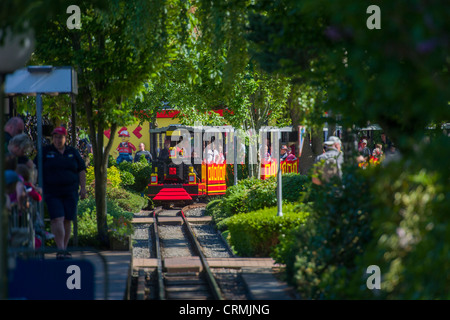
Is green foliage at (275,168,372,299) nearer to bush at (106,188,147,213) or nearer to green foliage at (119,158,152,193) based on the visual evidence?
bush at (106,188,147,213)

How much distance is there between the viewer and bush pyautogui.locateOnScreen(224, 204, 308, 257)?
38.0 feet

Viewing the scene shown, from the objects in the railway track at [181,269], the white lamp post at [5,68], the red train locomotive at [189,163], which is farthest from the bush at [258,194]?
the white lamp post at [5,68]

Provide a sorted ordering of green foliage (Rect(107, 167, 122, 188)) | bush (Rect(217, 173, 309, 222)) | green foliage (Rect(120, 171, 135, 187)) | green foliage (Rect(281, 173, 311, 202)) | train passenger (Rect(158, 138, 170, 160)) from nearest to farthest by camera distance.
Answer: green foliage (Rect(281, 173, 311, 202)) < bush (Rect(217, 173, 309, 222)) < green foliage (Rect(107, 167, 122, 188)) < train passenger (Rect(158, 138, 170, 160)) < green foliage (Rect(120, 171, 135, 187))

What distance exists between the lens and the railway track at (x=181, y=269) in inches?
369

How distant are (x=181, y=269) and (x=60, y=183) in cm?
262

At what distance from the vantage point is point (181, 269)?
11156mm

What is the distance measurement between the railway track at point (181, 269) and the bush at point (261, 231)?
0.76 meters

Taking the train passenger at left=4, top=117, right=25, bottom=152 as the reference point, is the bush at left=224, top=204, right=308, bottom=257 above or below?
below

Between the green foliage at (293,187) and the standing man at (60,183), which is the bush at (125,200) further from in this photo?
the standing man at (60,183)

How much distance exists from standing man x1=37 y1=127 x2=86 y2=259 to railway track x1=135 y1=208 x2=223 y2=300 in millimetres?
1586

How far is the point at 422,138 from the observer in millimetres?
3691

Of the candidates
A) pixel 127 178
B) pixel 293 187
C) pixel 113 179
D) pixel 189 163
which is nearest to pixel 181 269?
pixel 293 187
